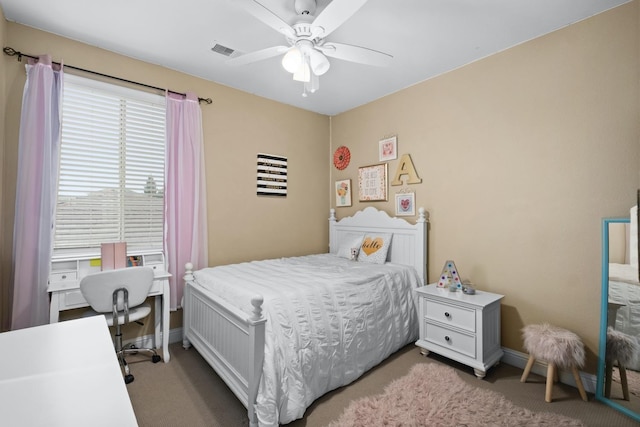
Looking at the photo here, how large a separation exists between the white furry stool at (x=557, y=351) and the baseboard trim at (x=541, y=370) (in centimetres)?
13

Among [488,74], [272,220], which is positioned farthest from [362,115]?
[272,220]

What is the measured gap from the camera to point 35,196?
222cm

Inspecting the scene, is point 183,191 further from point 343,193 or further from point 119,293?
point 343,193

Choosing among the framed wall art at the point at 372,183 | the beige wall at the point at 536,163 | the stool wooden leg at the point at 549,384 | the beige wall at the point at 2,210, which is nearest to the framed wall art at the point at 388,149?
the framed wall art at the point at 372,183

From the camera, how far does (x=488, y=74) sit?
2633 millimetres

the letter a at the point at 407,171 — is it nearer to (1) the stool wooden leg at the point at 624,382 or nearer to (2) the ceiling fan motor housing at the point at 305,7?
(2) the ceiling fan motor housing at the point at 305,7

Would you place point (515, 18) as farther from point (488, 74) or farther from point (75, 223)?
point (75, 223)

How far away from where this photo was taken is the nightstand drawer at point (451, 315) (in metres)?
2.29

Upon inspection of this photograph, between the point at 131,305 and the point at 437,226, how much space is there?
9.32 feet

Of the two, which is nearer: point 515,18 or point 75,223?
point 515,18

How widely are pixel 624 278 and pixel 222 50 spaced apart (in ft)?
Answer: 11.4

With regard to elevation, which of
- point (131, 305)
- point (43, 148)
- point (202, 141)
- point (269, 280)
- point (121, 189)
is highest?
point (202, 141)

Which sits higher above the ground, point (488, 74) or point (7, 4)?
→ point (7, 4)

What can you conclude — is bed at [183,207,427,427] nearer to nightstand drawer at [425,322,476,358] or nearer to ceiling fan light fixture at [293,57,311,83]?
nightstand drawer at [425,322,476,358]
